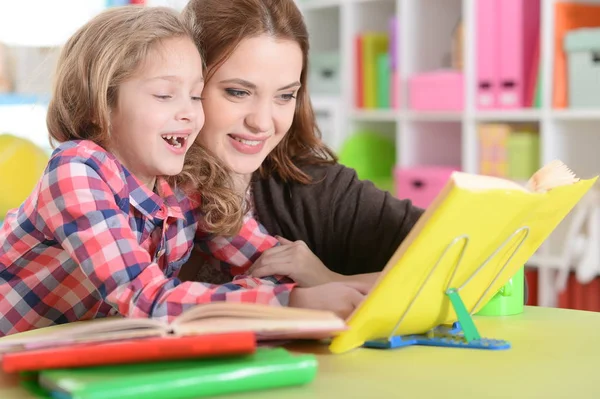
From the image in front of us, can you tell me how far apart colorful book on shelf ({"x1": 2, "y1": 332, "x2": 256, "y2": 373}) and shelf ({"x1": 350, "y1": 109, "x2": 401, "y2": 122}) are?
9.27 feet

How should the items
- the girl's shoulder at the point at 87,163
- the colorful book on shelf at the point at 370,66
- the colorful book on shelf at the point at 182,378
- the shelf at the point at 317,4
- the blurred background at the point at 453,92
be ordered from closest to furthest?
the colorful book on shelf at the point at 182,378
the girl's shoulder at the point at 87,163
the blurred background at the point at 453,92
the colorful book on shelf at the point at 370,66
the shelf at the point at 317,4

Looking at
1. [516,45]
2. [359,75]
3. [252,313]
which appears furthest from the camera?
[359,75]

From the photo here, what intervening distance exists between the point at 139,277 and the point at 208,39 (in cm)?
53

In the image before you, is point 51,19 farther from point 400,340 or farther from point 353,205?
point 400,340

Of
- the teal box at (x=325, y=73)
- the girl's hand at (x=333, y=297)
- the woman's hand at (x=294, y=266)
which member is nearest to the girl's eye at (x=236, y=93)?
the woman's hand at (x=294, y=266)

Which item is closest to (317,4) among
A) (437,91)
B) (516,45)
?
(437,91)

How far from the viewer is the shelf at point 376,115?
3.54 m

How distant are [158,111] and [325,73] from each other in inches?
109

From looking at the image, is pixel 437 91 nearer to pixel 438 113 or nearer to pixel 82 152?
pixel 438 113

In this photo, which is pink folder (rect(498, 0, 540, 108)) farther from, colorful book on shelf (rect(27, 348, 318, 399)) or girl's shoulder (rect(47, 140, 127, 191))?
colorful book on shelf (rect(27, 348, 318, 399))

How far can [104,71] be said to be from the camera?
47.4 inches

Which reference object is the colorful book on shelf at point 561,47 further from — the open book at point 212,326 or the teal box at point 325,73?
the open book at point 212,326

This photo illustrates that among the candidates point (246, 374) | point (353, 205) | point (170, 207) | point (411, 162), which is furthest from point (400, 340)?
point (411, 162)

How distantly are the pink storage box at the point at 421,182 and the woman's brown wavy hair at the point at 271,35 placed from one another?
1682 mm
